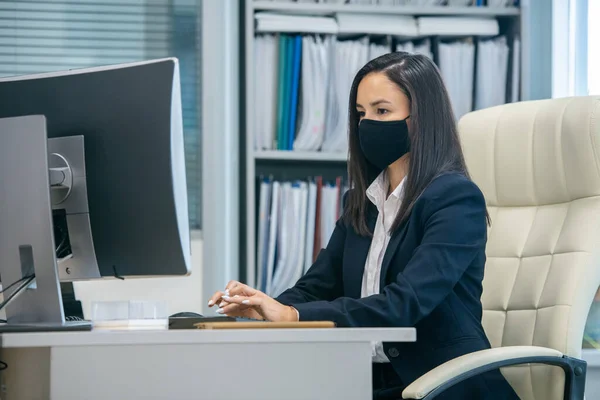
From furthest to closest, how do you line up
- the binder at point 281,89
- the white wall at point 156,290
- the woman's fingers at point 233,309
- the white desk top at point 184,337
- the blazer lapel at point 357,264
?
the binder at point 281,89 < the white wall at point 156,290 < the blazer lapel at point 357,264 < the woman's fingers at point 233,309 < the white desk top at point 184,337

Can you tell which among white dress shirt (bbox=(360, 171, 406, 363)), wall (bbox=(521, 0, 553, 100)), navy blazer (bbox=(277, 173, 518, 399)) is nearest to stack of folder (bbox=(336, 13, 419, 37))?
wall (bbox=(521, 0, 553, 100))

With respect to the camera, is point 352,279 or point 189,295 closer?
point 352,279

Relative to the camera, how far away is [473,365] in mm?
1432

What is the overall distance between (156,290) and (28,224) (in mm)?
1281

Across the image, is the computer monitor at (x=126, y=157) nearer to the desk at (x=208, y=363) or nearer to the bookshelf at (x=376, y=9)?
the desk at (x=208, y=363)

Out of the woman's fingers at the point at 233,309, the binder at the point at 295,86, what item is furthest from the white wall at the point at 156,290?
the woman's fingers at the point at 233,309

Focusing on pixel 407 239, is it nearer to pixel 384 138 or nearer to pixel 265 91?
pixel 384 138

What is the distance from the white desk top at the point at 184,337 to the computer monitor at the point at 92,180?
23 centimetres

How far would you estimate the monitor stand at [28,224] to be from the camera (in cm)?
130

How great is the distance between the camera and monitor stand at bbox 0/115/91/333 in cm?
130

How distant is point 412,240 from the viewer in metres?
1.68

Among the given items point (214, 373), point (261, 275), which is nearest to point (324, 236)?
point (261, 275)

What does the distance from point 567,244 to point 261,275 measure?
111 centimetres

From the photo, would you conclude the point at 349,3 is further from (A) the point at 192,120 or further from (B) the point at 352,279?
(B) the point at 352,279
